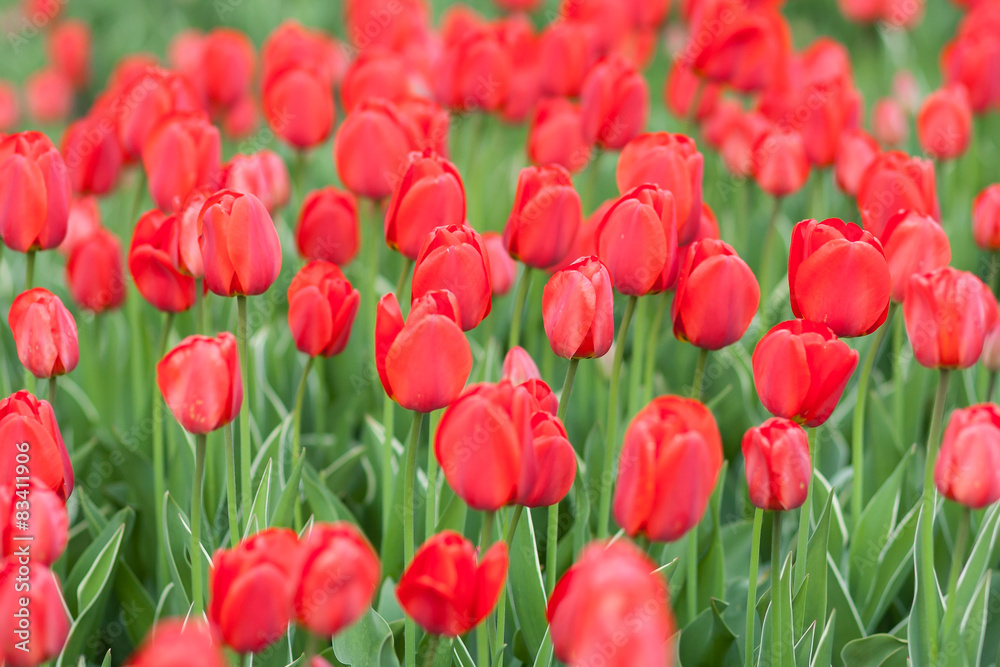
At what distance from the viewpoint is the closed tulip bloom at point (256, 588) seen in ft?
2.84

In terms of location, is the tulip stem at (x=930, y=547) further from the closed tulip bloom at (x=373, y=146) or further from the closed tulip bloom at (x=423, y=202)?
the closed tulip bloom at (x=373, y=146)

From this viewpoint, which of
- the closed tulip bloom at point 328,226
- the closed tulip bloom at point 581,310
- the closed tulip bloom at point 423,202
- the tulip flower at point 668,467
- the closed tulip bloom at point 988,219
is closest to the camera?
the tulip flower at point 668,467

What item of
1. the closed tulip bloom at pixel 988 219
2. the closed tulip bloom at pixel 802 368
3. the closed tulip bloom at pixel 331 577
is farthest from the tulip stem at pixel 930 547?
the closed tulip bloom at pixel 331 577

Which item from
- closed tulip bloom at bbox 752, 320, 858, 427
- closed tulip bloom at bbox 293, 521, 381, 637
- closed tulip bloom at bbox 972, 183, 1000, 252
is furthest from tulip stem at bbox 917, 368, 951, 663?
closed tulip bloom at bbox 293, 521, 381, 637

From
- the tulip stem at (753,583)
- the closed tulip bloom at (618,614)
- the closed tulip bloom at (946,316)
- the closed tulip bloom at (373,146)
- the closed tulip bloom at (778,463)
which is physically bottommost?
the tulip stem at (753,583)

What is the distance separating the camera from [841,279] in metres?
1.27

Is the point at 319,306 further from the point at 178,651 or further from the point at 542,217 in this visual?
the point at 178,651

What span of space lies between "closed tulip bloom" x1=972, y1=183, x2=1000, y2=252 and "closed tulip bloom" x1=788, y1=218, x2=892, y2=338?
68cm

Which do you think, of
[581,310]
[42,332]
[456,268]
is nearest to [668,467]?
[581,310]

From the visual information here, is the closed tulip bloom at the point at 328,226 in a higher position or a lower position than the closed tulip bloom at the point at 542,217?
lower

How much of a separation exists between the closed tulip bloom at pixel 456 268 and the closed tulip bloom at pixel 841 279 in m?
0.41

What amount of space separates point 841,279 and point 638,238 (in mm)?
260

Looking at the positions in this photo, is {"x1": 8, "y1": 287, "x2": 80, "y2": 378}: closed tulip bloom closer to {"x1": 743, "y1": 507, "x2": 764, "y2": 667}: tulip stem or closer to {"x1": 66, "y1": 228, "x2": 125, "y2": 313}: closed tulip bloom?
{"x1": 66, "y1": 228, "x2": 125, "y2": 313}: closed tulip bloom

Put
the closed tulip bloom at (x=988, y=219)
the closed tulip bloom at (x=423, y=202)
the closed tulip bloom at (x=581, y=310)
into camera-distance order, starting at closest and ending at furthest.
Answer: the closed tulip bloom at (x=581, y=310), the closed tulip bloom at (x=423, y=202), the closed tulip bloom at (x=988, y=219)
